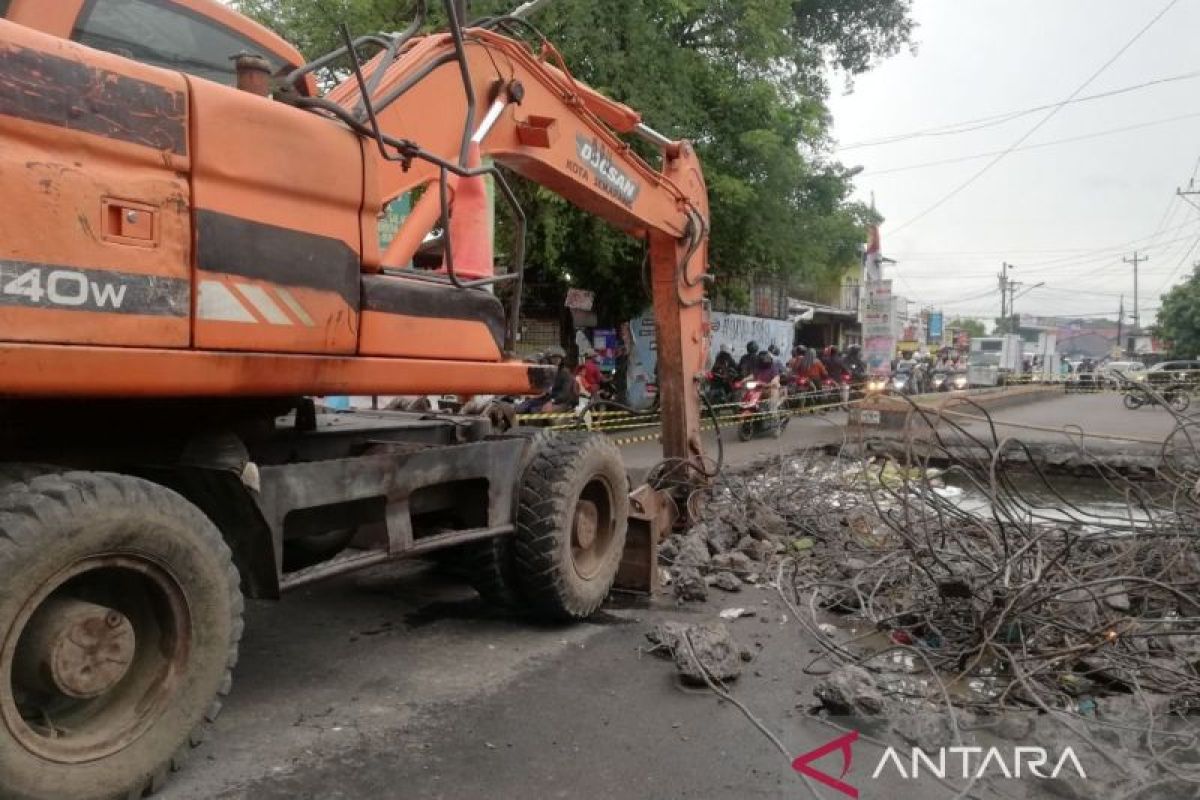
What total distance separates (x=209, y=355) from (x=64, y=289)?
0.49 meters

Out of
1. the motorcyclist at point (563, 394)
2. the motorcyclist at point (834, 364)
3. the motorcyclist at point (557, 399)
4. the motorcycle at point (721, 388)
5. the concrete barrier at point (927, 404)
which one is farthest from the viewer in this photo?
the motorcyclist at point (834, 364)

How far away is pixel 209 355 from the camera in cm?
294

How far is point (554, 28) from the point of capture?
12250 millimetres

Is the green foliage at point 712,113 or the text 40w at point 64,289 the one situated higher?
the green foliage at point 712,113

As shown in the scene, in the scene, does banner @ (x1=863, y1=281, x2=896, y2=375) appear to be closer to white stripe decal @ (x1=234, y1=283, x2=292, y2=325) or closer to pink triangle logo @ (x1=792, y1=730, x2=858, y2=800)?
pink triangle logo @ (x1=792, y1=730, x2=858, y2=800)

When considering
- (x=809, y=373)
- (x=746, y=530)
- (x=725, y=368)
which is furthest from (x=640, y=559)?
(x=809, y=373)

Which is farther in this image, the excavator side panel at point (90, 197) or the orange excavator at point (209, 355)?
the orange excavator at point (209, 355)

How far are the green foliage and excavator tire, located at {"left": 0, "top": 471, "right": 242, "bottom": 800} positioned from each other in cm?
1010

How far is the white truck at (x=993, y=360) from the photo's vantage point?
120 ft

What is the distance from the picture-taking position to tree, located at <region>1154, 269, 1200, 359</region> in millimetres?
42188

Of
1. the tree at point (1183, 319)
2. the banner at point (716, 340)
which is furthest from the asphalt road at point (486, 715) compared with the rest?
the tree at point (1183, 319)

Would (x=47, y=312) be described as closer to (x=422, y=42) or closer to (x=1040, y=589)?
(x=422, y=42)

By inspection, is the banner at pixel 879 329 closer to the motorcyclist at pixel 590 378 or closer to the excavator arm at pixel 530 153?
the motorcyclist at pixel 590 378

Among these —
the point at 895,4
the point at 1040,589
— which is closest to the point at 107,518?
the point at 1040,589
